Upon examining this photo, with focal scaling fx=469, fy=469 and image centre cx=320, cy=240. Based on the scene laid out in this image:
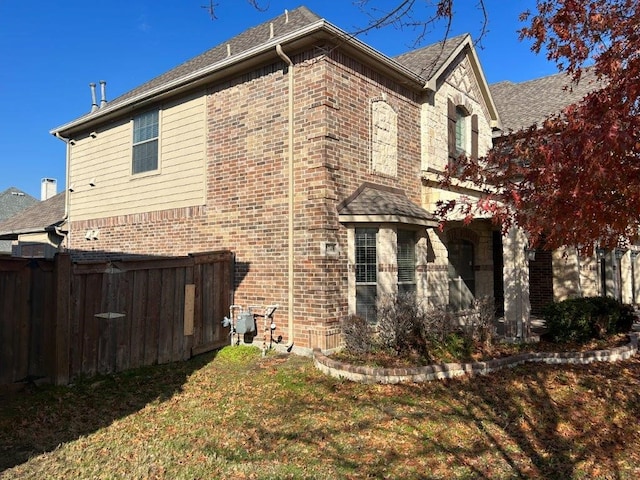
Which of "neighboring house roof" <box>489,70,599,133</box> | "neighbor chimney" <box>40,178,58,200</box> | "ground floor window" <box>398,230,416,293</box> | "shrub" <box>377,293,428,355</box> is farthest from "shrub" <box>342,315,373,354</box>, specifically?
"neighbor chimney" <box>40,178,58,200</box>

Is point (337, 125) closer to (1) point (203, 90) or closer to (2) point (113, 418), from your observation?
(1) point (203, 90)

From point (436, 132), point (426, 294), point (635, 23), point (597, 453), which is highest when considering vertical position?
point (436, 132)

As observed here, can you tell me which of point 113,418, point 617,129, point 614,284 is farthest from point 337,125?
point 614,284

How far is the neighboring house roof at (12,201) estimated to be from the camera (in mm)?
34281

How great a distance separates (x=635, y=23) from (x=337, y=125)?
523 centimetres

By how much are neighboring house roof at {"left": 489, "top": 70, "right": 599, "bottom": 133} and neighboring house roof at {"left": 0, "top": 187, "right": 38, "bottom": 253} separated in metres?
33.6

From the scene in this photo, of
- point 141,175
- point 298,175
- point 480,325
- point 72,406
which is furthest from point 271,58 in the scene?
point 72,406

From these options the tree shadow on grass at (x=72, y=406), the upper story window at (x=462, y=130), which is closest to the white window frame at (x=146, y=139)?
the tree shadow on grass at (x=72, y=406)

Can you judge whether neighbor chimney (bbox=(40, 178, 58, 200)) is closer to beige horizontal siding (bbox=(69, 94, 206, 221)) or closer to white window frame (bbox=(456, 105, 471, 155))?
beige horizontal siding (bbox=(69, 94, 206, 221))

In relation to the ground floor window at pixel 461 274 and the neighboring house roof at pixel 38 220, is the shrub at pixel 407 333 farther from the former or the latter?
the neighboring house roof at pixel 38 220

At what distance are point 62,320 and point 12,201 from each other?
116ft

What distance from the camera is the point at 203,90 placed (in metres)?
11.0

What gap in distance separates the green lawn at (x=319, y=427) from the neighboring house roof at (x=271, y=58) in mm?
4827

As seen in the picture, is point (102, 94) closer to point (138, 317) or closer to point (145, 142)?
point (145, 142)
